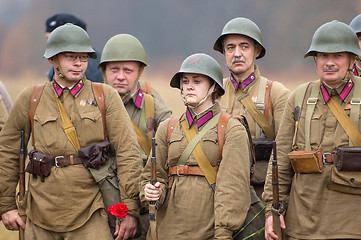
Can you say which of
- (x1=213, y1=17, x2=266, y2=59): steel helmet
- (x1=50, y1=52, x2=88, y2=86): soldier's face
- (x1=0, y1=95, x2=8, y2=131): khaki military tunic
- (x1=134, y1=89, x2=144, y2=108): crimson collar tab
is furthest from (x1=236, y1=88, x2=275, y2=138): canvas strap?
(x1=0, y1=95, x2=8, y2=131): khaki military tunic

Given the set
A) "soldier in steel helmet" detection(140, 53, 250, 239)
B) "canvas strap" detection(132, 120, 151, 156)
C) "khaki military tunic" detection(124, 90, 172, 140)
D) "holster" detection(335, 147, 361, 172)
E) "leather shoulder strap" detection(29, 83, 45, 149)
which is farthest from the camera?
"khaki military tunic" detection(124, 90, 172, 140)

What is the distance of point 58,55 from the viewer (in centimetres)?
702

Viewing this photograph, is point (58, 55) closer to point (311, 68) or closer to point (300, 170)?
point (300, 170)

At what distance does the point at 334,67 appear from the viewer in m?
6.29

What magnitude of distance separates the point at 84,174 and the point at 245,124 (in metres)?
1.64

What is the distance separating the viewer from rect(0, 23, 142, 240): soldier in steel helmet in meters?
6.71

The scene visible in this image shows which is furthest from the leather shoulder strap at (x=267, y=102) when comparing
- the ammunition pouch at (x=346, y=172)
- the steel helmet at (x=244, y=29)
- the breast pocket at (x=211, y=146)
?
the ammunition pouch at (x=346, y=172)

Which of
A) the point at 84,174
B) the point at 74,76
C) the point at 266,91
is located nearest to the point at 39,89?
the point at 74,76

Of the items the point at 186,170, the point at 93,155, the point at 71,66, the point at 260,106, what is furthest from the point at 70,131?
the point at 260,106

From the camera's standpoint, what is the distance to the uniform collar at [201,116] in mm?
6492

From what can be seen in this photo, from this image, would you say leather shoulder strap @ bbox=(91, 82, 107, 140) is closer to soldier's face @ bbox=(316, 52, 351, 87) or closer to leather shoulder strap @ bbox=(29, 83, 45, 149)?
leather shoulder strap @ bbox=(29, 83, 45, 149)

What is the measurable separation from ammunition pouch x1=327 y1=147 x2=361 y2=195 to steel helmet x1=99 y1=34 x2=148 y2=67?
320cm

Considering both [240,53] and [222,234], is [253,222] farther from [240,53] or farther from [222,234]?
[240,53]

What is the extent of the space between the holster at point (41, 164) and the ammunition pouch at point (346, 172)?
2628 millimetres
